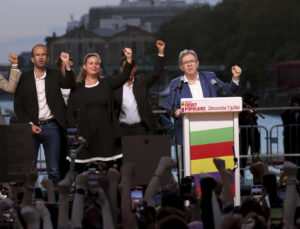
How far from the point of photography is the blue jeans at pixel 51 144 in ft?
24.6

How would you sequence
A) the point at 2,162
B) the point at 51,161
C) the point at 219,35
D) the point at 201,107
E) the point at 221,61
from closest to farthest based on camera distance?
Result: 1. the point at 2,162
2. the point at 201,107
3. the point at 51,161
4. the point at 221,61
5. the point at 219,35

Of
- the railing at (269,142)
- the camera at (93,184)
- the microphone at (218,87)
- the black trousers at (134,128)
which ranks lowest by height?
the railing at (269,142)

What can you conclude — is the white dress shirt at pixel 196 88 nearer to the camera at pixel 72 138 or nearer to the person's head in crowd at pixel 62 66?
the person's head in crowd at pixel 62 66

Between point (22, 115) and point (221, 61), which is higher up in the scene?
point (221, 61)

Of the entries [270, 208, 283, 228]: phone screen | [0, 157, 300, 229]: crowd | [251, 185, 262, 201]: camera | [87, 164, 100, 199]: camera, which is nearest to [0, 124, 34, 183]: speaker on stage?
[0, 157, 300, 229]: crowd

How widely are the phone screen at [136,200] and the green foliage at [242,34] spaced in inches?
1748

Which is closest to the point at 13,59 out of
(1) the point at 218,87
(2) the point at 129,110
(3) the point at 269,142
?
(2) the point at 129,110

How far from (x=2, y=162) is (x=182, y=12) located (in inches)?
2385

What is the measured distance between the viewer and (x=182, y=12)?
210ft

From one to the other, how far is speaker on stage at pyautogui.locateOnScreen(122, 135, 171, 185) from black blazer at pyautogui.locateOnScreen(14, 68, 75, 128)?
130cm

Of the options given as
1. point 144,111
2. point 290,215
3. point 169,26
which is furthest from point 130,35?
point 290,215

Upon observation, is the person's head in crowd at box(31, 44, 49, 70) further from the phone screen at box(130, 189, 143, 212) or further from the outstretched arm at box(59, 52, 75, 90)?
the phone screen at box(130, 189, 143, 212)

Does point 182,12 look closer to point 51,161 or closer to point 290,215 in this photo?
point 51,161

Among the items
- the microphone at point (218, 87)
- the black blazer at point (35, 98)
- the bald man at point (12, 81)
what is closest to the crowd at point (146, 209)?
the microphone at point (218, 87)
